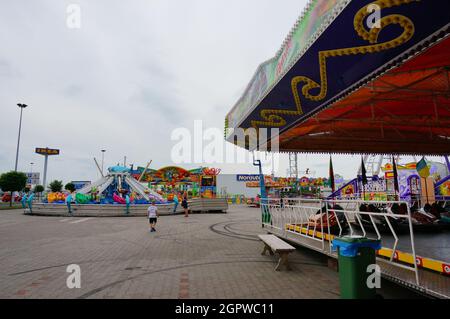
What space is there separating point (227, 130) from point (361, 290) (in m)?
6.38

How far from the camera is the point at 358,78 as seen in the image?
4.86m

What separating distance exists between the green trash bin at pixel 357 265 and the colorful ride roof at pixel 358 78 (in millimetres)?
2796

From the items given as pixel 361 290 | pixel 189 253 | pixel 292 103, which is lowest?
pixel 189 253

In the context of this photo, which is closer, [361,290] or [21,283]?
[361,290]

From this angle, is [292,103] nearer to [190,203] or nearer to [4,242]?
[4,242]

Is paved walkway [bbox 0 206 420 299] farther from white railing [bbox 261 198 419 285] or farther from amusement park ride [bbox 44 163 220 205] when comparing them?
amusement park ride [bbox 44 163 220 205]

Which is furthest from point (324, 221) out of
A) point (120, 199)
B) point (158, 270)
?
point (120, 199)

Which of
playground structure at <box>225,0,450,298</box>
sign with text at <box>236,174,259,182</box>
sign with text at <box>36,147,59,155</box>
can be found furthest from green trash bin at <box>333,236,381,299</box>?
sign with text at <box>36,147,59,155</box>

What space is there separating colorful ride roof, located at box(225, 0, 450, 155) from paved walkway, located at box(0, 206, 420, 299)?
3701 mm

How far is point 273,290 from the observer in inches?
178

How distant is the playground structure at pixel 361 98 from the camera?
3393mm

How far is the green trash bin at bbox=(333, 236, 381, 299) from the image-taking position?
11.1ft
